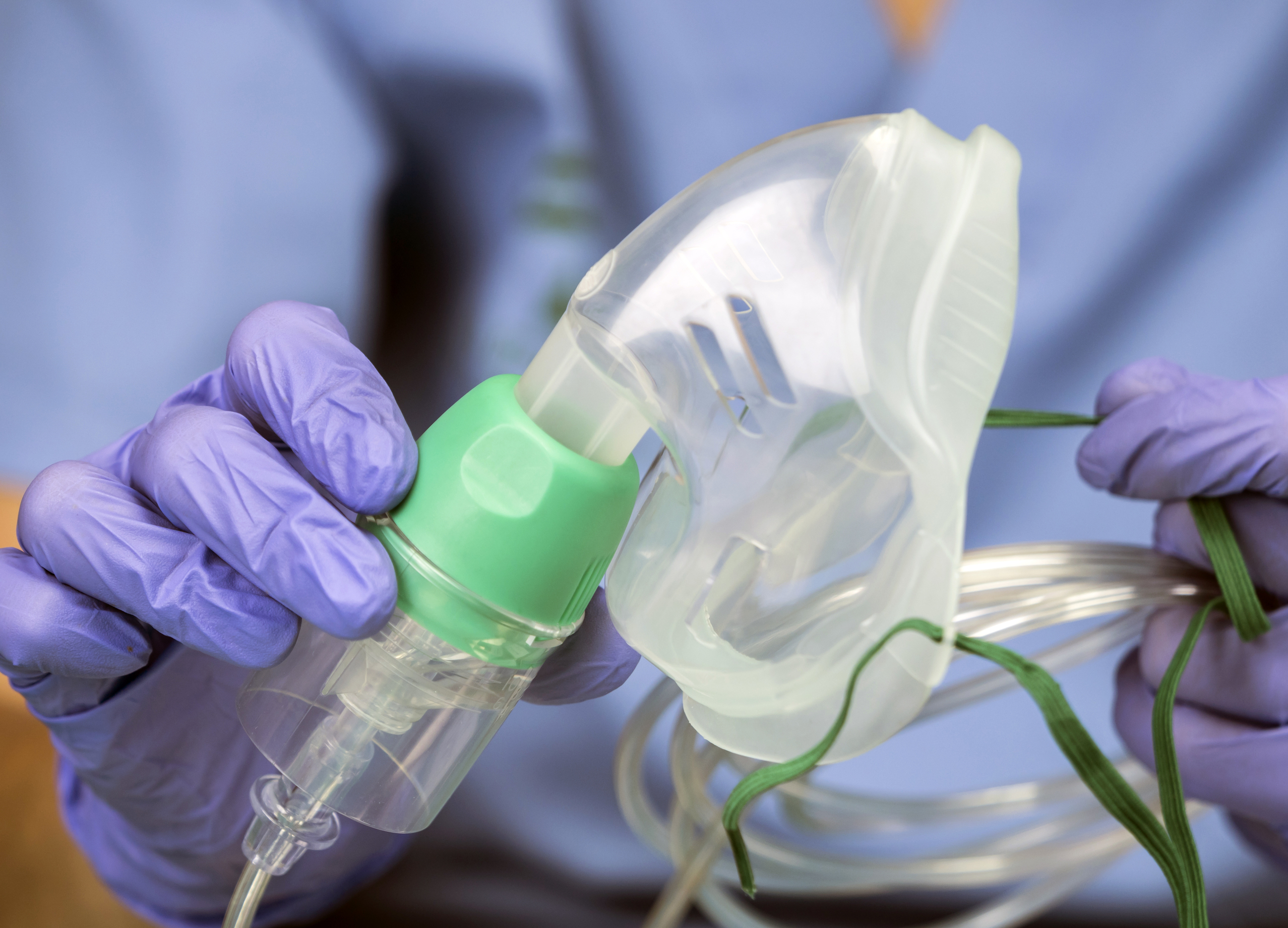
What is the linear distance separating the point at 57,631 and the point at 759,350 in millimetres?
507

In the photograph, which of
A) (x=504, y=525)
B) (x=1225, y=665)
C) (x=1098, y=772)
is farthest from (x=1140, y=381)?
(x=504, y=525)

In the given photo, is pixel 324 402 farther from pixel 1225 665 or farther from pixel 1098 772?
pixel 1225 665

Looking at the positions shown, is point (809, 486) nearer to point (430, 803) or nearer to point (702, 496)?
point (702, 496)

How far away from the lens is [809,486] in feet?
1.75

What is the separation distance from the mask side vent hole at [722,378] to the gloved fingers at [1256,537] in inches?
17.1

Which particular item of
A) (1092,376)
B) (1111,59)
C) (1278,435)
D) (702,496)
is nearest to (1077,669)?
(1092,376)

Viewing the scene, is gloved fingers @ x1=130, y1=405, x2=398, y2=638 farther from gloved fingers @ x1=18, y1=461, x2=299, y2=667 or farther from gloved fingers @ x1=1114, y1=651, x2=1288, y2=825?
gloved fingers @ x1=1114, y1=651, x2=1288, y2=825

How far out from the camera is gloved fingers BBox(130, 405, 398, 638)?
1.83ft

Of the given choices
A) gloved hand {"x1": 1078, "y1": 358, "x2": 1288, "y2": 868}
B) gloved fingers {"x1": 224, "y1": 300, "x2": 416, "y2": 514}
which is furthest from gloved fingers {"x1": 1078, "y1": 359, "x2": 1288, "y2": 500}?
gloved fingers {"x1": 224, "y1": 300, "x2": 416, "y2": 514}

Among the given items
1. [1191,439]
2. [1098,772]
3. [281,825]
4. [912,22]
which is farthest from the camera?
[912,22]

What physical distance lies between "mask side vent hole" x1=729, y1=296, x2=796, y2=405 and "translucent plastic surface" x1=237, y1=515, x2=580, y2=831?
0.19 meters

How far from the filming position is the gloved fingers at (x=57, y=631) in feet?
2.14

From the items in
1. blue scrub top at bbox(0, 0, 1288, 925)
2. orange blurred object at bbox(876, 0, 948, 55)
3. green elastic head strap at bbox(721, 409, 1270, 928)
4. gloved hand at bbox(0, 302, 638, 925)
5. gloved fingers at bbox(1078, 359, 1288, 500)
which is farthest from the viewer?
orange blurred object at bbox(876, 0, 948, 55)

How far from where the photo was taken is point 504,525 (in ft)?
1.68
